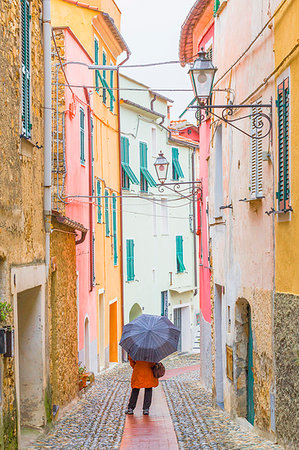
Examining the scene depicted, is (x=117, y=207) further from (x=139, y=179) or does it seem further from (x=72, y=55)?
(x=72, y=55)

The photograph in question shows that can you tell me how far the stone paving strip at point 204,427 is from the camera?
9.43m

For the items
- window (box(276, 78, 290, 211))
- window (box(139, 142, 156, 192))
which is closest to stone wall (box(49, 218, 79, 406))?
window (box(276, 78, 290, 211))

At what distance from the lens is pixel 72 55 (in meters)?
17.7

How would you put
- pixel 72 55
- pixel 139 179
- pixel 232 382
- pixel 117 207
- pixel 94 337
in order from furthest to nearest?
pixel 139 179, pixel 117 207, pixel 94 337, pixel 72 55, pixel 232 382

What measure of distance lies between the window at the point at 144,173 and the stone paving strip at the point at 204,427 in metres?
16.1

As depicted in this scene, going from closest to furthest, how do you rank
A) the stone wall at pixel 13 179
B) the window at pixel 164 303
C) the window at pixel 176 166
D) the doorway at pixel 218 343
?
the stone wall at pixel 13 179 → the doorway at pixel 218 343 → the window at pixel 164 303 → the window at pixel 176 166

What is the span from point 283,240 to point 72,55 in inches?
412

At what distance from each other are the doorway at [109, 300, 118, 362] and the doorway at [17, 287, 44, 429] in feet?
53.1

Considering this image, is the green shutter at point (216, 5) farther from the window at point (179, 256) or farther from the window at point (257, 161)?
the window at point (179, 256)

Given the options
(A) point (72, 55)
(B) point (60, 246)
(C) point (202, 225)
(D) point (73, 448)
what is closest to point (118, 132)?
(C) point (202, 225)

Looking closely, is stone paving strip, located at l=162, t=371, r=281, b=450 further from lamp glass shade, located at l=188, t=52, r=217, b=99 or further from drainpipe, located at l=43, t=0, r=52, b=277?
lamp glass shade, located at l=188, t=52, r=217, b=99

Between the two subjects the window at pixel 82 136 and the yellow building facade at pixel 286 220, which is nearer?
the yellow building facade at pixel 286 220

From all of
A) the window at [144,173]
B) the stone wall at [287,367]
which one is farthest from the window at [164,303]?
the stone wall at [287,367]

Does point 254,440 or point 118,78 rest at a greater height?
point 118,78
